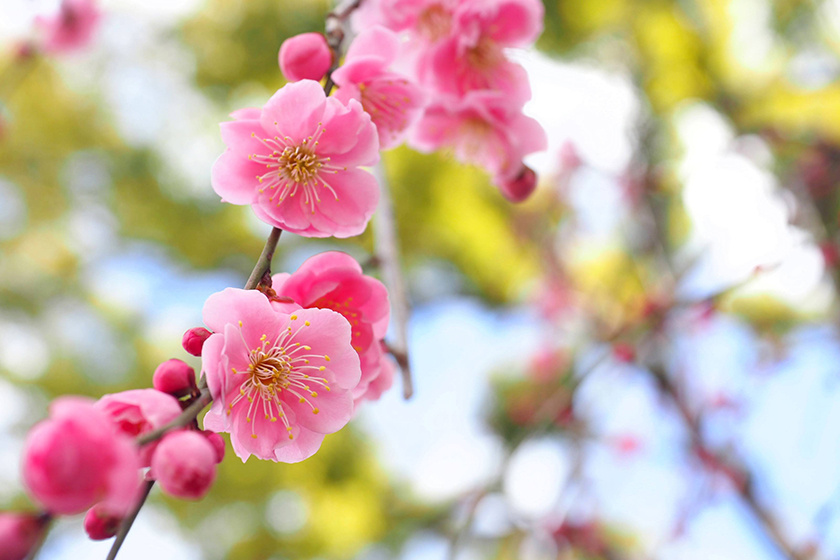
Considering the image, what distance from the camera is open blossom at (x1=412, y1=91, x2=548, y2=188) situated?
680 mm

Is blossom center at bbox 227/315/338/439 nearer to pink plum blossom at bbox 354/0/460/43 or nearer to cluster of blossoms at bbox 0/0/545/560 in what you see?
cluster of blossoms at bbox 0/0/545/560

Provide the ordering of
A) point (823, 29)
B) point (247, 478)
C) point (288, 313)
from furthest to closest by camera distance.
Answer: point (247, 478) → point (823, 29) → point (288, 313)

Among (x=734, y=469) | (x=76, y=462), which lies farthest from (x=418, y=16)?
(x=734, y=469)

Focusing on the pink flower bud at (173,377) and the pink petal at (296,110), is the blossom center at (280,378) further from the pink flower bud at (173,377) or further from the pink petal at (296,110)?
the pink petal at (296,110)

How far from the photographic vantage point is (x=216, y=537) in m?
2.93

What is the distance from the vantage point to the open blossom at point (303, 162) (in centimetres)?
51

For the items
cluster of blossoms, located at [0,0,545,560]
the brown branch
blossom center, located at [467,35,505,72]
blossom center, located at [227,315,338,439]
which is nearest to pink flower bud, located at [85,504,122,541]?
cluster of blossoms, located at [0,0,545,560]

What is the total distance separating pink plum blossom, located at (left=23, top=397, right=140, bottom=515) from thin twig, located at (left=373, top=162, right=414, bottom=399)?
0.33 metres

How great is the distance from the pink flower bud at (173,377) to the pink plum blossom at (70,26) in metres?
1.87

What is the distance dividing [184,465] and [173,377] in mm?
77

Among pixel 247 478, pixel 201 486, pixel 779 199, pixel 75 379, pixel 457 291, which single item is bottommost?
pixel 247 478

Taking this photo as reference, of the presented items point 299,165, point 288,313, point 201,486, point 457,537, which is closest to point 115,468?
point 201,486

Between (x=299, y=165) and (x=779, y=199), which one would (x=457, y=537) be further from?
(x=779, y=199)

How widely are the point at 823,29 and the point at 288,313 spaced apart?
8.10 ft
